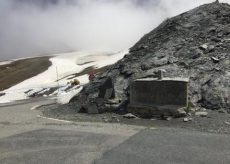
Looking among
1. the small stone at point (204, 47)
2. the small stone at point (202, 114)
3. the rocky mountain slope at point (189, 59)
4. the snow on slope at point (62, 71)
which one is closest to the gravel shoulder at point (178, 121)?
the small stone at point (202, 114)

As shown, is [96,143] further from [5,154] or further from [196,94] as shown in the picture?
[196,94]

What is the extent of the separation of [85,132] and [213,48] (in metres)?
11.6

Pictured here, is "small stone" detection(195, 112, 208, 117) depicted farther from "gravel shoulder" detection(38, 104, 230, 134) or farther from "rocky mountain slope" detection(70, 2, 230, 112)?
"rocky mountain slope" detection(70, 2, 230, 112)

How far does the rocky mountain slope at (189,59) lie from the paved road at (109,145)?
536cm

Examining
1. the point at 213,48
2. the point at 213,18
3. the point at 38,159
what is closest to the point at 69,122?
the point at 38,159

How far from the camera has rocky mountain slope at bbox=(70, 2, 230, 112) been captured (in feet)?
75.8

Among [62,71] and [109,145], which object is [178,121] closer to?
[109,145]

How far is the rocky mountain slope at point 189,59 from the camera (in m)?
23.1

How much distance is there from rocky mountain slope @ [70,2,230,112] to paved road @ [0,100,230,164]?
5.36 meters

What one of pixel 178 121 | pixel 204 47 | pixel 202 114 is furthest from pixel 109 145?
pixel 204 47

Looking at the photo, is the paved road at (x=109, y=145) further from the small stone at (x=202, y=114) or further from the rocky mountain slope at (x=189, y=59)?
the rocky mountain slope at (x=189, y=59)

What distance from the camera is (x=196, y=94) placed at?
2308 cm

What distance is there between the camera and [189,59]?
2611 cm

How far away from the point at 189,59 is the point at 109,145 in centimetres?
1254
